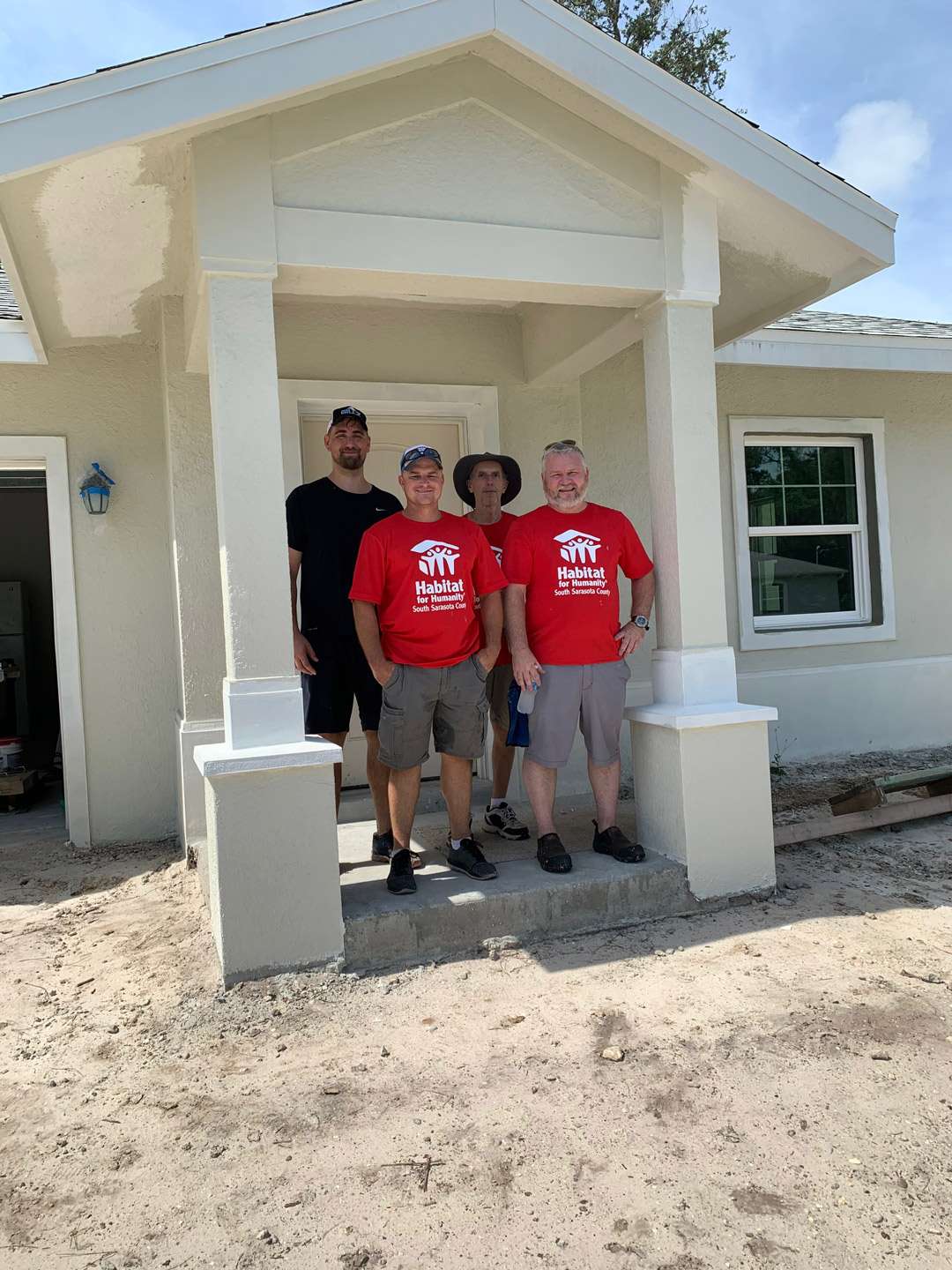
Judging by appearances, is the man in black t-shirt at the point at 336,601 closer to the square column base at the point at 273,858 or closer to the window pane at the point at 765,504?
the square column base at the point at 273,858

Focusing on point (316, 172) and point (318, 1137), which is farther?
point (316, 172)

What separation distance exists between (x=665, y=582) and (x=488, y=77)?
2.28 m

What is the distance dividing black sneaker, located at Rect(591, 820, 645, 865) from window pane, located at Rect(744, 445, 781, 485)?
148 inches

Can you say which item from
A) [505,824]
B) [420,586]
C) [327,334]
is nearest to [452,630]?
[420,586]

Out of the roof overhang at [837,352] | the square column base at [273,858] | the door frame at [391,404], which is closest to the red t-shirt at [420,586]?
the square column base at [273,858]

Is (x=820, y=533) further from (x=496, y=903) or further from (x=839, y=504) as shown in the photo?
(x=496, y=903)

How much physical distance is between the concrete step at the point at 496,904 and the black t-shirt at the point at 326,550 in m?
1.12

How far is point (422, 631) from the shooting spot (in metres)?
3.68

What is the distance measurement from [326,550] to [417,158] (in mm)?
1665

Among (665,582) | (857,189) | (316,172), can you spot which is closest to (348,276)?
(316,172)

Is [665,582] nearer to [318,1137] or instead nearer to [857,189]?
[857,189]

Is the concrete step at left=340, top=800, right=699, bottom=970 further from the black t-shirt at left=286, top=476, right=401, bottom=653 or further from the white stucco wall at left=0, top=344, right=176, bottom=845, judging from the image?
the white stucco wall at left=0, top=344, right=176, bottom=845

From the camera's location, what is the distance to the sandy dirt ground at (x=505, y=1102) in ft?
6.75

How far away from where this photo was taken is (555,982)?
130 inches
